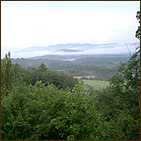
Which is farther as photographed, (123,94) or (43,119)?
(123,94)

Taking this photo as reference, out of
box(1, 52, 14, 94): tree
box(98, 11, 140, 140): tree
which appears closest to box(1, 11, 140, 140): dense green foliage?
box(98, 11, 140, 140): tree

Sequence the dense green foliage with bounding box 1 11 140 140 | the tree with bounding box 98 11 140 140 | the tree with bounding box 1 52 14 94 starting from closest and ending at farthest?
the dense green foliage with bounding box 1 11 140 140 → the tree with bounding box 98 11 140 140 → the tree with bounding box 1 52 14 94

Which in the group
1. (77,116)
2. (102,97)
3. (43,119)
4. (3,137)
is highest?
(77,116)

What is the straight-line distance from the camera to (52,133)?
27.8 feet

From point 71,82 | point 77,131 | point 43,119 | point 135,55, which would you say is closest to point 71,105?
point 77,131

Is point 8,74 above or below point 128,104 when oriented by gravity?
above

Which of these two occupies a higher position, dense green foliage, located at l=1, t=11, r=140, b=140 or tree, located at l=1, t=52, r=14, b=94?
tree, located at l=1, t=52, r=14, b=94

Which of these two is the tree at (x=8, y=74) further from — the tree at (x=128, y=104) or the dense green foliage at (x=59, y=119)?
the tree at (x=128, y=104)

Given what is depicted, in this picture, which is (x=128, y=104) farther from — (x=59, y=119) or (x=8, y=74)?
(x=8, y=74)

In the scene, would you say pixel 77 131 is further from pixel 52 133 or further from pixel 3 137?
pixel 3 137

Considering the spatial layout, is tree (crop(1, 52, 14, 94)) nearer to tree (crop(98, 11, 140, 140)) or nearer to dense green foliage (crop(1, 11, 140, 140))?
dense green foliage (crop(1, 11, 140, 140))

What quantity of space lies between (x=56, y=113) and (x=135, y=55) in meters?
10.8

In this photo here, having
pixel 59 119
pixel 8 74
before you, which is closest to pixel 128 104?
pixel 59 119

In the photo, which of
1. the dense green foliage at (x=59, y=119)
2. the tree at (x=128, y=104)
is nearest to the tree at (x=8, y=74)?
the dense green foliage at (x=59, y=119)
